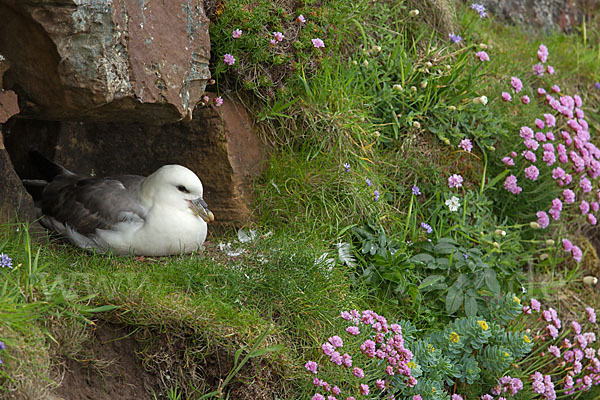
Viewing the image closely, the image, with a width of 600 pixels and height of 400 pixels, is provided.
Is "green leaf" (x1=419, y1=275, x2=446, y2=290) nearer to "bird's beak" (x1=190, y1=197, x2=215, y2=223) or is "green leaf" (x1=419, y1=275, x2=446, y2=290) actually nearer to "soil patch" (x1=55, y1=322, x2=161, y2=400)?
"bird's beak" (x1=190, y1=197, x2=215, y2=223)

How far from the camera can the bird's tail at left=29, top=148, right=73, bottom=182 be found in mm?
3287

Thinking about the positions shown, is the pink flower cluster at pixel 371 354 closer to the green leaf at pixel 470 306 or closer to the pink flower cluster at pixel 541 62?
the green leaf at pixel 470 306

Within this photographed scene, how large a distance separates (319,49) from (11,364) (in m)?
2.16

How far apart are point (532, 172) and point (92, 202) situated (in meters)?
2.34

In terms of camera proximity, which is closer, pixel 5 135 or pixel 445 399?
pixel 445 399

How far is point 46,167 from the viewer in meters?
3.29

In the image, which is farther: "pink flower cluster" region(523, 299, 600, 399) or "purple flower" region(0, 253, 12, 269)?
"pink flower cluster" region(523, 299, 600, 399)

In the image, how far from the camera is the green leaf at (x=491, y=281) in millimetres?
3215

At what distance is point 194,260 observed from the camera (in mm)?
2945

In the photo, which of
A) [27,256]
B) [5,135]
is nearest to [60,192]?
[5,135]

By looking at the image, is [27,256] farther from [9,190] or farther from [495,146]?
[495,146]

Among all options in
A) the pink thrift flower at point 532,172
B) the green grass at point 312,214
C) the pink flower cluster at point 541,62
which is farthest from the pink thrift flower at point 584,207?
the pink flower cluster at point 541,62

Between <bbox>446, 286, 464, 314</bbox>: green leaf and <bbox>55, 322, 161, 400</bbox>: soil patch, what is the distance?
1.40 meters

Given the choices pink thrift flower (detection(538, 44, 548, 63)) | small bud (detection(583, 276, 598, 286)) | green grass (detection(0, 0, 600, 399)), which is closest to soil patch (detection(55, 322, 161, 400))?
green grass (detection(0, 0, 600, 399))
